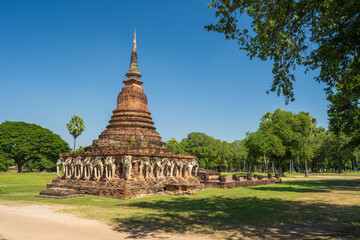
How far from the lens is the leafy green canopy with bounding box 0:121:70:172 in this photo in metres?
45.2

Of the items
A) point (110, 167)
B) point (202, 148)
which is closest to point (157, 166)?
point (110, 167)

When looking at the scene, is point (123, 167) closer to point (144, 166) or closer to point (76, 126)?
point (144, 166)

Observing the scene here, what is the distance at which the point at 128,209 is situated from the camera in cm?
1048

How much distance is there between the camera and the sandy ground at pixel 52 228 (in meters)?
6.54

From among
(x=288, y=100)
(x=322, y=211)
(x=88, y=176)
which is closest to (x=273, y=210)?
(x=322, y=211)

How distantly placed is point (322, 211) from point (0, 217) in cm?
1193

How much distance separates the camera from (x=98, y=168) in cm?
1608

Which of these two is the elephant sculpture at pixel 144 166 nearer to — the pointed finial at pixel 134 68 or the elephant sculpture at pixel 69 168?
the elephant sculpture at pixel 69 168

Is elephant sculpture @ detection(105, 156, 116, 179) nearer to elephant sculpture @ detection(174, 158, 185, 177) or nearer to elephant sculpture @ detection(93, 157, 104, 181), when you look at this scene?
elephant sculpture @ detection(93, 157, 104, 181)

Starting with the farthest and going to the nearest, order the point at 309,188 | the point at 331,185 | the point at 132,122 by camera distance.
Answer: the point at 331,185 < the point at 309,188 < the point at 132,122

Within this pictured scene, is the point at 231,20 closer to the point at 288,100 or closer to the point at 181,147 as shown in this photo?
the point at 288,100

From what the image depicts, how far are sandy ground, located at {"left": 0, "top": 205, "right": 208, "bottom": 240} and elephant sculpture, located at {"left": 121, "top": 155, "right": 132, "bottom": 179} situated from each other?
18.2ft

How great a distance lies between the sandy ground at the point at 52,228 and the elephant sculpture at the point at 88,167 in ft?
22.5

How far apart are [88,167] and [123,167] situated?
325 centimetres
